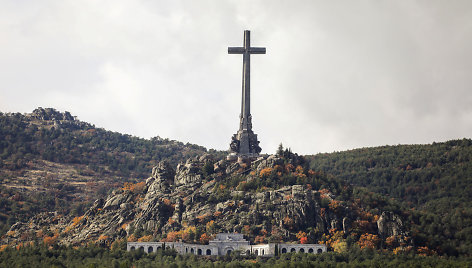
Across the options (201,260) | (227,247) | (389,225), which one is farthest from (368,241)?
(201,260)

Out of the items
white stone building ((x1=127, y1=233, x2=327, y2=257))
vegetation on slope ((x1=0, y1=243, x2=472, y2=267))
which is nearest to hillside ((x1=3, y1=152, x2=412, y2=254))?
white stone building ((x1=127, y1=233, x2=327, y2=257))

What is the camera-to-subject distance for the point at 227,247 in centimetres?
18525

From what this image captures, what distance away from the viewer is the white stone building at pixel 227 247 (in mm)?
181250

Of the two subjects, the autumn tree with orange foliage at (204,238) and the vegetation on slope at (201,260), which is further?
the autumn tree with orange foliage at (204,238)

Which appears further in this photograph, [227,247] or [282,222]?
[282,222]

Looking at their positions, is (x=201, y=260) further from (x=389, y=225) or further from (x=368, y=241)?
(x=389, y=225)

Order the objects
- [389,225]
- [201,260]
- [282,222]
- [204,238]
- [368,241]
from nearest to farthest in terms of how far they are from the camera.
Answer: [201,260] → [368,241] → [204,238] → [282,222] → [389,225]

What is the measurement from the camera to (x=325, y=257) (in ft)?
572

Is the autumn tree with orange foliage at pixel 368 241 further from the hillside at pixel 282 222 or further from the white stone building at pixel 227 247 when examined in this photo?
the white stone building at pixel 227 247

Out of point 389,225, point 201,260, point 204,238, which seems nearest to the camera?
point 201,260

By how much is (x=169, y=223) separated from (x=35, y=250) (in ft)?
87.0

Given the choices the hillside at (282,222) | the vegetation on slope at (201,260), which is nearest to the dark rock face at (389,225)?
the hillside at (282,222)

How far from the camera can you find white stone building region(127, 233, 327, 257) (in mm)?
181250

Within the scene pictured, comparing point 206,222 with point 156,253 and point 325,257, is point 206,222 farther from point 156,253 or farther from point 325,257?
point 325,257
